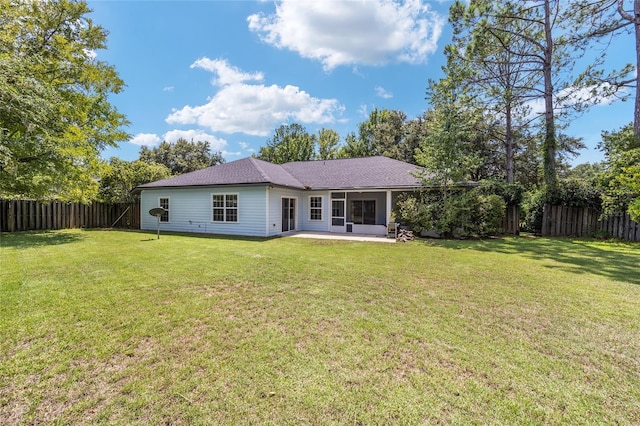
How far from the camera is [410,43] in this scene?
1430cm

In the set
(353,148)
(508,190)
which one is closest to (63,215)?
(508,190)

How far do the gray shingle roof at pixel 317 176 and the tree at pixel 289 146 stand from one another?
18490mm

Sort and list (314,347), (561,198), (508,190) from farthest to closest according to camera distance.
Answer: (508,190) → (561,198) → (314,347)

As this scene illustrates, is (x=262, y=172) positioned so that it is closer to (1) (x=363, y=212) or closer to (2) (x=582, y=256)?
(1) (x=363, y=212)

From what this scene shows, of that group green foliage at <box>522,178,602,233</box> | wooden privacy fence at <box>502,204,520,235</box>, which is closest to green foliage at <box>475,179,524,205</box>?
wooden privacy fence at <box>502,204,520,235</box>

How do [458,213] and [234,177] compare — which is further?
[234,177]

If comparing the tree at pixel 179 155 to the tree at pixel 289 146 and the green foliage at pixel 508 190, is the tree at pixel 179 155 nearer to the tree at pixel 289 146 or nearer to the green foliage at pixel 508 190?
the tree at pixel 289 146

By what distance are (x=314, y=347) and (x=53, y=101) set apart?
46.1 ft

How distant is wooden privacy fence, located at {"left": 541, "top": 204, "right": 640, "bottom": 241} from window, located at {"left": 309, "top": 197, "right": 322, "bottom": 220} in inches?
455

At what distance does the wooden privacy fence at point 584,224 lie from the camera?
12047 mm

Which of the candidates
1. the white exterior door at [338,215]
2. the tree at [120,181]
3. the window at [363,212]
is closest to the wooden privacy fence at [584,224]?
the window at [363,212]

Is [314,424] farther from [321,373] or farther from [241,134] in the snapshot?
[241,134]

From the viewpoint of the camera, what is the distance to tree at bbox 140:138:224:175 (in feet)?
119

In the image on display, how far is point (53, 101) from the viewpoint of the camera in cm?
1067
